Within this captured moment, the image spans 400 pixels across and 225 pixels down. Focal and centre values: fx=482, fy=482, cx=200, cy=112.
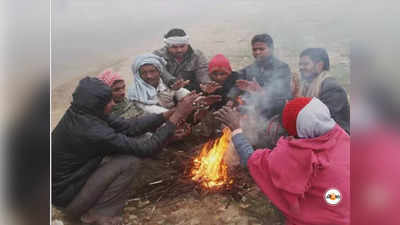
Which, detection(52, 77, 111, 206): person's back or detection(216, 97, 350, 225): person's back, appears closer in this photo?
detection(216, 97, 350, 225): person's back

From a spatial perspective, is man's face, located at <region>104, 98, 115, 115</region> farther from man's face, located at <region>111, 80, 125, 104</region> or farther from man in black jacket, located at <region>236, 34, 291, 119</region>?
man in black jacket, located at <region>236, 34, 291, 119</region>

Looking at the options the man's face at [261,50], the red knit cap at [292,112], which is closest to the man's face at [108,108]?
the man's face at [261,50]

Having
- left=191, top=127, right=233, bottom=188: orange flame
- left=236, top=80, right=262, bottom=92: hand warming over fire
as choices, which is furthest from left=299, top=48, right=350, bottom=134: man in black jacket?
left=191, top=127, right=233, bottom=188: orange flame

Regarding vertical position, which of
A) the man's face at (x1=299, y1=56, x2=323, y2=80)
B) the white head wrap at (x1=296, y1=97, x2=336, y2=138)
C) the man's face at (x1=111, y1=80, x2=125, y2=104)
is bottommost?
the white head wrap at (x1=296, y1=97, x2=336, y2=138)

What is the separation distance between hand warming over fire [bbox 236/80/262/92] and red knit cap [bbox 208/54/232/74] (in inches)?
3.8

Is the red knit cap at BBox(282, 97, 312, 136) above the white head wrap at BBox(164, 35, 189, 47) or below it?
below

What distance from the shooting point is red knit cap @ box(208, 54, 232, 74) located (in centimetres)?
296

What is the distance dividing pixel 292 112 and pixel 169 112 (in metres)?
0.75

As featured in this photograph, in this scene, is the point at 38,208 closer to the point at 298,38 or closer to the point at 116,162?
the point at 116,162

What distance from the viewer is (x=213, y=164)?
297 centimetres

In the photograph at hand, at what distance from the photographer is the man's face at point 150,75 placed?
297 cm

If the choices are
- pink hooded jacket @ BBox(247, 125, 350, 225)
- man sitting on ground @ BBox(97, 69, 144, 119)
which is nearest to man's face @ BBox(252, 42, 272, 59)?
pink hooded jacket @ BBox(247, 125, 350, 225)

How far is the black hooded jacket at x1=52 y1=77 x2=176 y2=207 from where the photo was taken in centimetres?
295

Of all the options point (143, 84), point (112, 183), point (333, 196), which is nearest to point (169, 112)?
point (143, 84)
